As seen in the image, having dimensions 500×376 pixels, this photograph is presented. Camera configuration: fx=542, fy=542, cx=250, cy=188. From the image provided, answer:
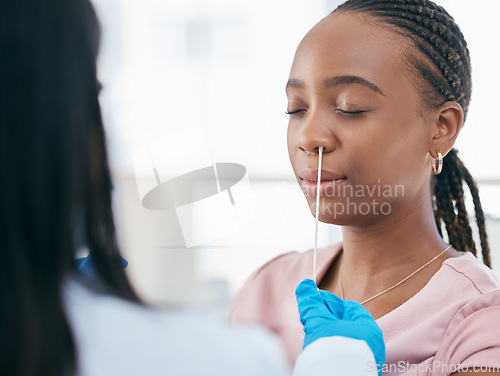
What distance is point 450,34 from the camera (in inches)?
39.0

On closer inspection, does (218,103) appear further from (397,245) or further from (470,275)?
(470,275)

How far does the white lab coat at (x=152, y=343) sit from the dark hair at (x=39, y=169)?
2 centimetres

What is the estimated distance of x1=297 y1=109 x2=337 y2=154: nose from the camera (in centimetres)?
94

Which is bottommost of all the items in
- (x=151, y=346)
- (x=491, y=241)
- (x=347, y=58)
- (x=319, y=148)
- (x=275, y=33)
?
(x=491, y=241)

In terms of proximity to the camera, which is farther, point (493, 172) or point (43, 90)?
point (493, 172)

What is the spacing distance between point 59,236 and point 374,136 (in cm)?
61

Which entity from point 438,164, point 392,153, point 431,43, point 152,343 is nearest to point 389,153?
point 392,153

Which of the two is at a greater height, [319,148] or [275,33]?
[275,33]

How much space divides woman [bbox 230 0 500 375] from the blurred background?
1205 mm

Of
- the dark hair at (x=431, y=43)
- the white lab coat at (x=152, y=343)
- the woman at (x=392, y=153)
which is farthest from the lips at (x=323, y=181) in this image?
the white lab coat at (x=152, y=343)

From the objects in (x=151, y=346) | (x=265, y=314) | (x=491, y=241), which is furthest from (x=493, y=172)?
(x=151, y=346)

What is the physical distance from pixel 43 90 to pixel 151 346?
0.23m

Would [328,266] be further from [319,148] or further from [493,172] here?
[493,172]

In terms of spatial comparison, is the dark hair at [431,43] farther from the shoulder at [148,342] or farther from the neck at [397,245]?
the shoulder at [148,342]
